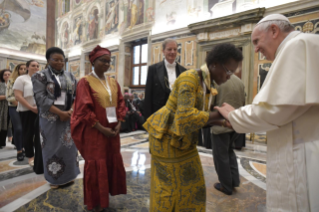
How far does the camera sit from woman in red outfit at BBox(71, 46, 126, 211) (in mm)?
2025

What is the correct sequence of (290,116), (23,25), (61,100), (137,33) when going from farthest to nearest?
(23,25), (137,33), (61,100), (290,116)

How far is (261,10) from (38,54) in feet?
46.7

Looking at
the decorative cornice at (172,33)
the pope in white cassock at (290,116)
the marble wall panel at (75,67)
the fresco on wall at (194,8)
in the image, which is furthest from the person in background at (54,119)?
the marble wall panel at (75,67)

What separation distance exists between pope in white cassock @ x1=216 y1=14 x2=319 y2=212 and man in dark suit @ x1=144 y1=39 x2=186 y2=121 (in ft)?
5.61

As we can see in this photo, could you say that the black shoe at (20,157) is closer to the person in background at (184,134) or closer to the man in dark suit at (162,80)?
the man in dark suit at (162,80)

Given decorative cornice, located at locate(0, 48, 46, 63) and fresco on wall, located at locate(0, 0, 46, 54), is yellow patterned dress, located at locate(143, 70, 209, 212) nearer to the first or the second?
decorative cornice, located at locate(0, 48, 46, 63)

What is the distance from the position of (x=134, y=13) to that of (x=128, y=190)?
9495mm

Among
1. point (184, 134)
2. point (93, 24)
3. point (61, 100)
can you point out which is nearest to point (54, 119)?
point (61, 100)

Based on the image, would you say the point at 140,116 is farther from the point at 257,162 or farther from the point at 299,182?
the point at 299,182

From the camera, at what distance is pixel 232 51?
133 centimetres

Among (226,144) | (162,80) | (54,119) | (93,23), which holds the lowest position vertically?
(226,144)

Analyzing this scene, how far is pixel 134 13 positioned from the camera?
1016 cm

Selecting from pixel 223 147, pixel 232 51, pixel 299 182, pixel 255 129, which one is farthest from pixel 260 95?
pixel 223 147

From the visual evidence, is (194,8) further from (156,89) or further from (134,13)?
(156,89)
